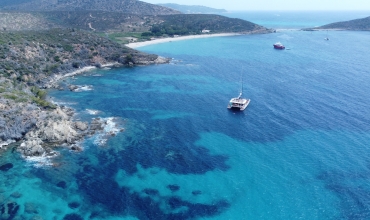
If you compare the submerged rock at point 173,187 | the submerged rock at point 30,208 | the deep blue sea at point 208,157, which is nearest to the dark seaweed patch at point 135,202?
the submerged rock at point 173,187

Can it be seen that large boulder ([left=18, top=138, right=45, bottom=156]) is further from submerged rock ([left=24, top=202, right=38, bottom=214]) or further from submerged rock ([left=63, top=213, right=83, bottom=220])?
submerged rock ([left=63, top=213, right=83, bottom=220])

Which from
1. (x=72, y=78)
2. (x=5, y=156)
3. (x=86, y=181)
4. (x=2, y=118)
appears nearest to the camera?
(x=86, y=181)

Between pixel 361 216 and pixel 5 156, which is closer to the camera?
pixel 361 216

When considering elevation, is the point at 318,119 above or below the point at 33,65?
below

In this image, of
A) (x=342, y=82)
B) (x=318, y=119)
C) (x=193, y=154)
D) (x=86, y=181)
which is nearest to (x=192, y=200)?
(x=193, y=154)

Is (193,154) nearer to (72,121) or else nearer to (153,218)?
(153,218)

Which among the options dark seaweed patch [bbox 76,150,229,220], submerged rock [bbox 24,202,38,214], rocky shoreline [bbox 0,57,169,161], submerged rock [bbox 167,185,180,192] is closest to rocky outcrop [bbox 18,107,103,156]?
rocky shoreline [bbox 0,57,169,161]

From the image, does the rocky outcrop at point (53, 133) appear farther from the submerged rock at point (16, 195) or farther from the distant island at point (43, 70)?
the submerged rock at point (16, 195)

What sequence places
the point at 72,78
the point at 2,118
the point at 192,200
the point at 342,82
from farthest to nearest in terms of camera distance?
the point at 72,78 → the point at 342,82 → the point at 2,118 → the point at 192,200
